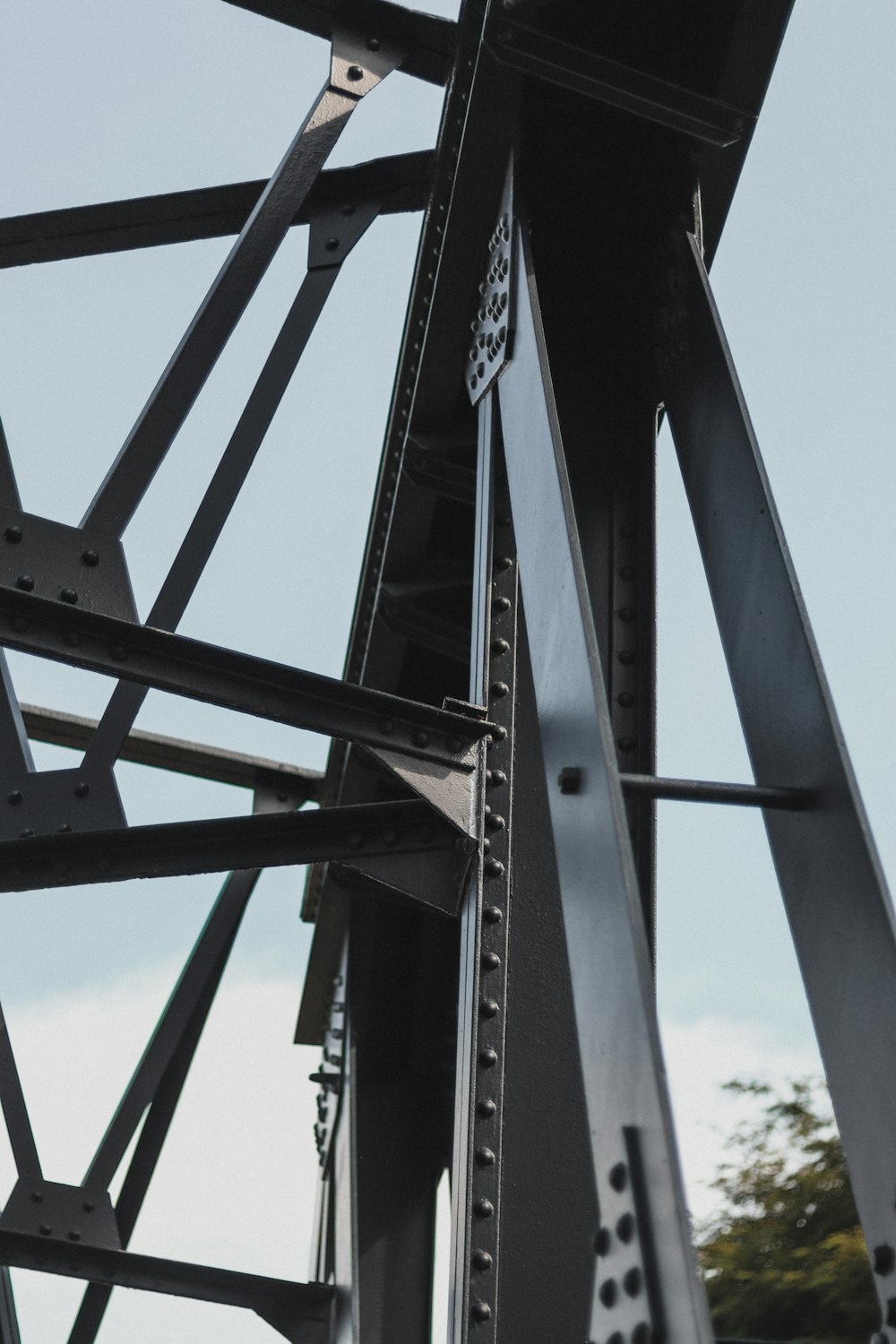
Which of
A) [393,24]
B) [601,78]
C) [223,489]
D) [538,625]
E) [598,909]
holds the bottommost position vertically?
[598,909]

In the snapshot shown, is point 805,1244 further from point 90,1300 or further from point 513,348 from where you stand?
point 513,348

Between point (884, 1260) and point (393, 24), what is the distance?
4.85 meters

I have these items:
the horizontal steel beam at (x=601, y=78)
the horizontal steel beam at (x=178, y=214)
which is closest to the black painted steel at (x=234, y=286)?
the horizontal steel beam at (x=178, y=214)

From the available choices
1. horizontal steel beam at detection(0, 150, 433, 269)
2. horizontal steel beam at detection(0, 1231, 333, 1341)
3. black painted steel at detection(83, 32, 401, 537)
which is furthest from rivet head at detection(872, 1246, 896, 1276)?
horizontal steel beam at detection(0, 1231, 333, 1341)

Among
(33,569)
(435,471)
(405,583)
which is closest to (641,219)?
(435,471)

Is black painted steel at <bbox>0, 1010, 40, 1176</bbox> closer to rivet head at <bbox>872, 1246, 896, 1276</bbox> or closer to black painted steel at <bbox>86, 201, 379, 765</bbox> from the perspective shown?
black painted steel at <bbox>86, 201, 379, 765</bbox>

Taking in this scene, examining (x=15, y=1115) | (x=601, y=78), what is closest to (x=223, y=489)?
(x=601, y=78)

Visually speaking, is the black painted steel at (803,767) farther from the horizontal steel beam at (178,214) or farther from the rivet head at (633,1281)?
the horizontal steel beam at (178,214)

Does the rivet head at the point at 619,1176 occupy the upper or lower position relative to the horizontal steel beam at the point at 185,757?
lower

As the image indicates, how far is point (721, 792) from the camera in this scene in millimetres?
3035

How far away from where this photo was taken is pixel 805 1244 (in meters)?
19.0

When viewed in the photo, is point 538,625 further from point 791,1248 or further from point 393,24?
point 791,1248

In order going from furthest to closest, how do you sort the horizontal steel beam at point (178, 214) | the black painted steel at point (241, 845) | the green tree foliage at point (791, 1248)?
the green tree foliage at point (791, 1248) < the horizontal steel beam at point (178, 214) < the black painted steel at point (241, 845)

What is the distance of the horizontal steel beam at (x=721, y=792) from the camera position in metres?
3.01
